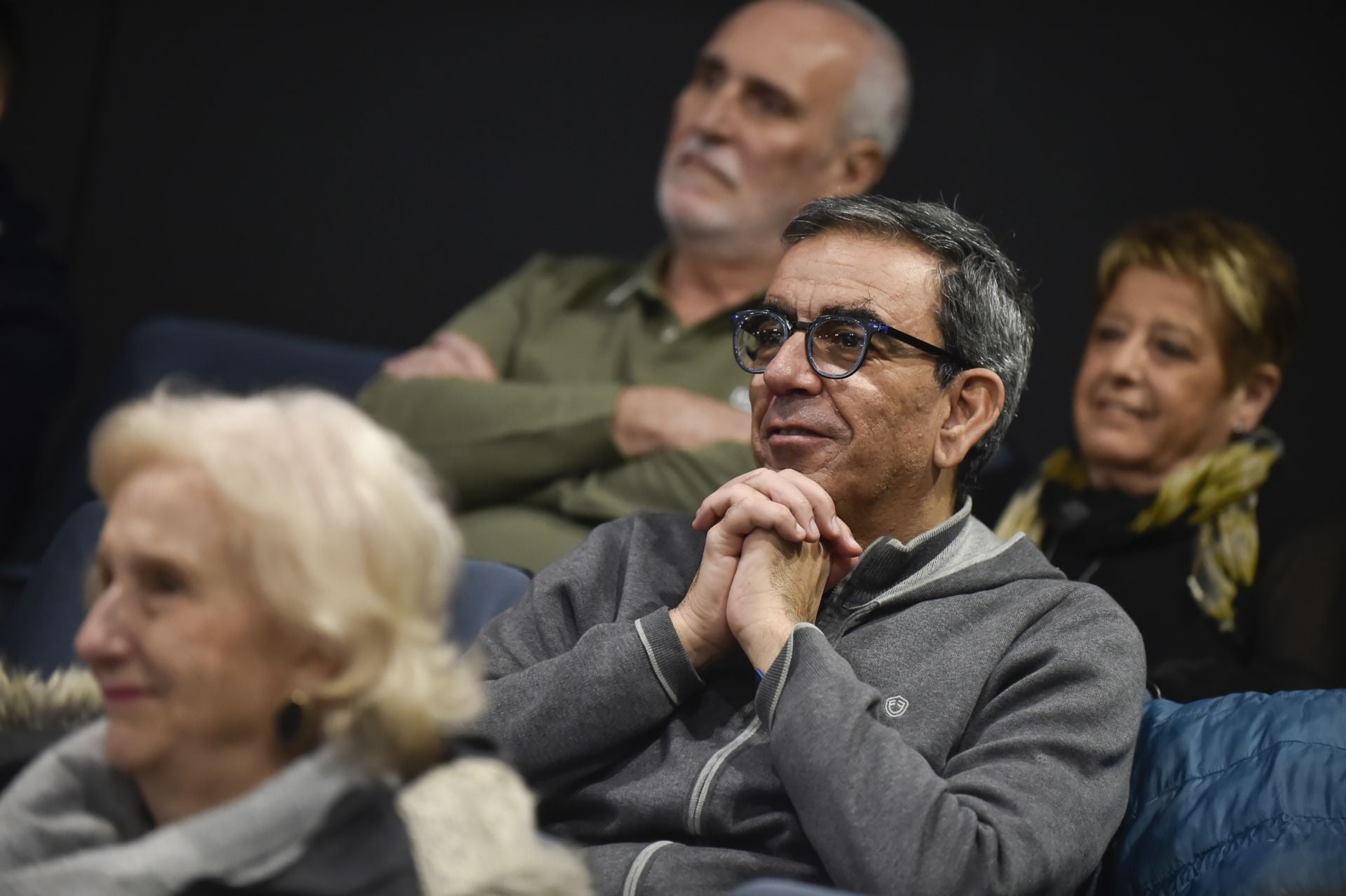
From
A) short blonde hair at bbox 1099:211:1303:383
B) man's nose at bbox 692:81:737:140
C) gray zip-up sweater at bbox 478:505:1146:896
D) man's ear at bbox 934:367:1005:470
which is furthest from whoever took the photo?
man's nose at bbox 692:81:737:140

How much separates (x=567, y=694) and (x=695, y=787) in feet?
0.57

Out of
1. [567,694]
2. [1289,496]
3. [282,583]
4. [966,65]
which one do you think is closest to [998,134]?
[966,65]

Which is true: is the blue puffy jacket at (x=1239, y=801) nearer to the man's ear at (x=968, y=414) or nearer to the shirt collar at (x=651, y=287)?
the man's ear at (x=968, y=414)

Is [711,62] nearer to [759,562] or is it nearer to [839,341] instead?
[839,341]

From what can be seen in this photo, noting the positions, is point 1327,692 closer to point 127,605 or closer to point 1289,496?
point 127,605

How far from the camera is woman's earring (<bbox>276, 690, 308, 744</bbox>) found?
1.19 metres

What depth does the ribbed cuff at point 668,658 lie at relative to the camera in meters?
1.71

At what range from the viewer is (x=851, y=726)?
1.53 meters

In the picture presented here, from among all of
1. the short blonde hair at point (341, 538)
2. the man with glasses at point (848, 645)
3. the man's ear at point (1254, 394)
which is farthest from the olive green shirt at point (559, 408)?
the short blonde hair at point (341, 538)

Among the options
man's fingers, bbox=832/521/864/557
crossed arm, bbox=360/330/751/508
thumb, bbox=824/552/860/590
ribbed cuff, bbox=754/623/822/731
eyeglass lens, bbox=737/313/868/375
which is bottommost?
crossed arm, bbox=360/330/751/508

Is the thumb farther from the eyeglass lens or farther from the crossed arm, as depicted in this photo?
the crossed arm

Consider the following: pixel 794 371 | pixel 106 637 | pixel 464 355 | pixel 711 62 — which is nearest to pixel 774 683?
pixel 794 371

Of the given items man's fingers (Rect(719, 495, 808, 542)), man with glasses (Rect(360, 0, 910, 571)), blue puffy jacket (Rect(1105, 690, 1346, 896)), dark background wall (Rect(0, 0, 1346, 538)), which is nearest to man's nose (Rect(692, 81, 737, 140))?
man with glasses (Rect(360, 0, 910, 571))

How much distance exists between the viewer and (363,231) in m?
3.62
